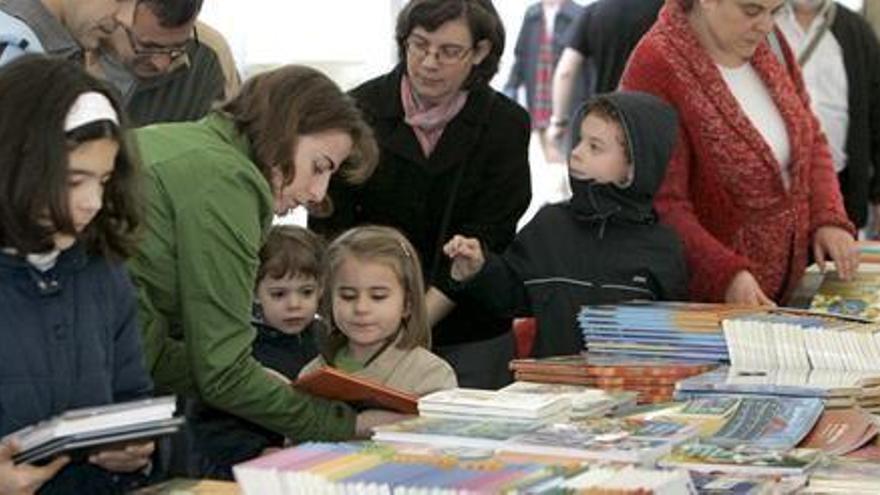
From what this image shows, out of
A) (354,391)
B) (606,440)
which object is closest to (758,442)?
(606,440)

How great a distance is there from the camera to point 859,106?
5555 millimetres

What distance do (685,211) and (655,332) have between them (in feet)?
1.59

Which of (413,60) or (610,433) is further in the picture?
(413,60)

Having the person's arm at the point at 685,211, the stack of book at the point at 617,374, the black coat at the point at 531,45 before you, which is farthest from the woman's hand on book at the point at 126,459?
the black coat at the point at 531,45

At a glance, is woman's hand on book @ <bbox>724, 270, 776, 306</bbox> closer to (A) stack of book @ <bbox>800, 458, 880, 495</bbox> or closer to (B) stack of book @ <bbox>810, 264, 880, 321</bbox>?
(B) stack of book @ <bbox>810, 264, 880, 321</bbox>

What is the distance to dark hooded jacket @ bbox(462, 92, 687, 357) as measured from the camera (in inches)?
153

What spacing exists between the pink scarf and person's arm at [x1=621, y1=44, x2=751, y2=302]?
438mm

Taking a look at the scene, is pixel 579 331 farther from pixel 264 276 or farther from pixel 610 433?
pixel 610 433

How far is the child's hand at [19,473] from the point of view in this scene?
8.09 ft

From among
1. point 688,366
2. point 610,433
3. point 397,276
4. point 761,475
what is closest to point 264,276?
point 397,276

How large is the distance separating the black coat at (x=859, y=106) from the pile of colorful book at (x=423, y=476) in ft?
11.0

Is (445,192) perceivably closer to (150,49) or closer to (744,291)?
(744,291)

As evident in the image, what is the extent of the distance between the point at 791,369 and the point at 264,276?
1236 millimetres

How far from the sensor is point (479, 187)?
424 centimetres
